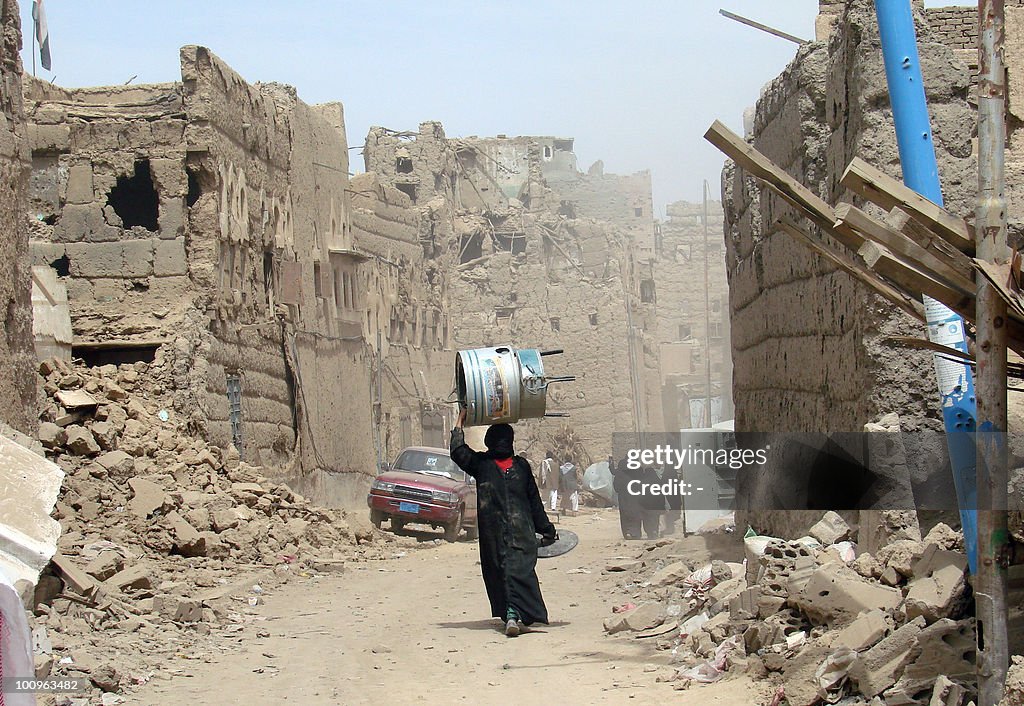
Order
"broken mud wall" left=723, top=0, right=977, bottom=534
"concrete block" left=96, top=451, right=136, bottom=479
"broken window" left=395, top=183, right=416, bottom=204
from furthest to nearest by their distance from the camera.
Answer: "broken window" left=395, top=183, right=416, bottom=204
"concrete block" left=96, top=451, right=136, bottom=479
"broken mud wall" left=723, top=0, right=977, bottom=534

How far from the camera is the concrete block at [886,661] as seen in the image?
4867 mm

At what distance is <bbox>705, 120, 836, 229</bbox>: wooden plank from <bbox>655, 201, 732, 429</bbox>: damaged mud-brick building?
1315 inches

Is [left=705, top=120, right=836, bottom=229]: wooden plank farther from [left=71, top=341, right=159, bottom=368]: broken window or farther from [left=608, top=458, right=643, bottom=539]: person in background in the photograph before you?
[left=608, top=458, right=643, bottom=539]: person in background

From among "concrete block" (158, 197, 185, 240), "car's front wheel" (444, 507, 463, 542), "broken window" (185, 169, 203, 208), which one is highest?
"broken window" (185, 169, 203, 208)

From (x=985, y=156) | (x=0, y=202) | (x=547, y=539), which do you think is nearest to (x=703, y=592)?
(x=547, y=539)

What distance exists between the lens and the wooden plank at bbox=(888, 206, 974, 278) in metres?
4.53

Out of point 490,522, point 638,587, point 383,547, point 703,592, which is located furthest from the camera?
point 383,547

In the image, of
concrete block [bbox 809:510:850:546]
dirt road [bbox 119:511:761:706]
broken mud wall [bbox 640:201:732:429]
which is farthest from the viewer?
broken mud wall [bbox 640:201:732:429]

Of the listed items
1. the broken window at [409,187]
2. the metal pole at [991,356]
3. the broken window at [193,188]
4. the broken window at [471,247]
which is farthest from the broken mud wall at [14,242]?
the broken window at [471,247]

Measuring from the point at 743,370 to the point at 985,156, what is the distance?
22.0 ft

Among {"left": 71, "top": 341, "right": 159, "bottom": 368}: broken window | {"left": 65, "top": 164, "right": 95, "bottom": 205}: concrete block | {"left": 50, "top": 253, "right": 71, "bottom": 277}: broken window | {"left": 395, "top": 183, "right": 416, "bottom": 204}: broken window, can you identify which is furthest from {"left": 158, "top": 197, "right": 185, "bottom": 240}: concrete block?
{"left": 395, "top": 183, "right": 416, "bottom": 204}: broken window

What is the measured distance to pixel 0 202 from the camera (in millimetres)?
8898

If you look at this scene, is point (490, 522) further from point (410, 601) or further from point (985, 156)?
point (985, 156)

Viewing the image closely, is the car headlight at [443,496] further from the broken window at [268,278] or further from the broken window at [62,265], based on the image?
the broken window at [62,265]
